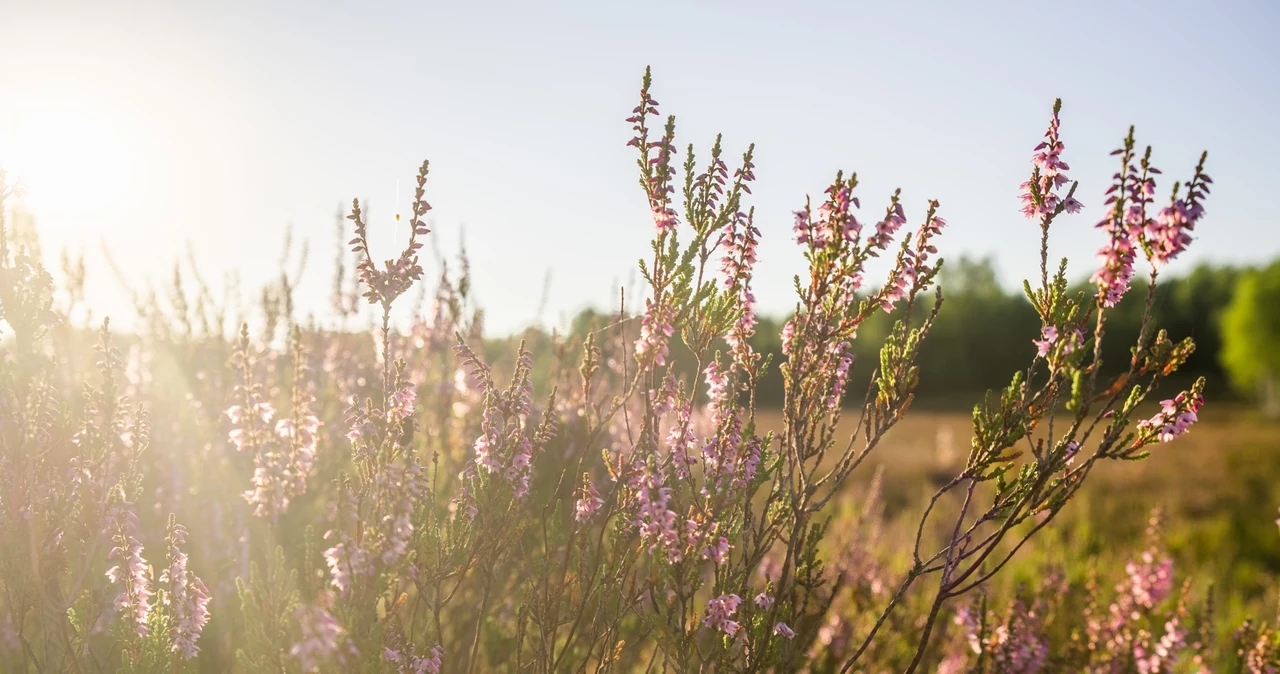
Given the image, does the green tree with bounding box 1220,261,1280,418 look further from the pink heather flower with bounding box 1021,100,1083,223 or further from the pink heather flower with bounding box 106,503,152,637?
the pink heather flower with bounding box 106,503,152,637

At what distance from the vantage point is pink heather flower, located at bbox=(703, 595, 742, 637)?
116 inches

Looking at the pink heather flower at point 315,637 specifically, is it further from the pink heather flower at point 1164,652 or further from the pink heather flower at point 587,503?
the pink heather flower at point 1164,652

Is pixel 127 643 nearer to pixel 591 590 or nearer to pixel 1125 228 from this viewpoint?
pixel 591 590

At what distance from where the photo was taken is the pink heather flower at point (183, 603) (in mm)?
3073

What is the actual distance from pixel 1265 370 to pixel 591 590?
8110cm

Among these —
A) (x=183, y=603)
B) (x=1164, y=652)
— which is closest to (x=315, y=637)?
(x=183, y=603)

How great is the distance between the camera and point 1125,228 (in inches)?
113

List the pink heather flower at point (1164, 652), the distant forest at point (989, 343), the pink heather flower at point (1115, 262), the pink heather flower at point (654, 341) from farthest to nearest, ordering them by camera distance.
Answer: the distant forest at point (989, 343), the pink heather flower at point (1164, 652), the pink heather flower at point (654, 341), the pink heather flower at point (1115, 262)

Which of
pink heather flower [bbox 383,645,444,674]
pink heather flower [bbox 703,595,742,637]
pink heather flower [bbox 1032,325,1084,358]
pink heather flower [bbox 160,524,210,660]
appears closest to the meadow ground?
pink heather flower [bbox 1032,325,1084,358]

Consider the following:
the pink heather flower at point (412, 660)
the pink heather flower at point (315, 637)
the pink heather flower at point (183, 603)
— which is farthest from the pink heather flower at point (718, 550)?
the pink heather flower at point (183, 603)

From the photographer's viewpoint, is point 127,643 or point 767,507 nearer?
→ point 127,643

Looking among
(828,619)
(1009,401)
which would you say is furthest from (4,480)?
(828,619)

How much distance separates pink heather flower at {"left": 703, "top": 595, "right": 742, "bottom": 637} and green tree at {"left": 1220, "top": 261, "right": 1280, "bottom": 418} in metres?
77.1

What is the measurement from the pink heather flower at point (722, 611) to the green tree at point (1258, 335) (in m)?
77.1
